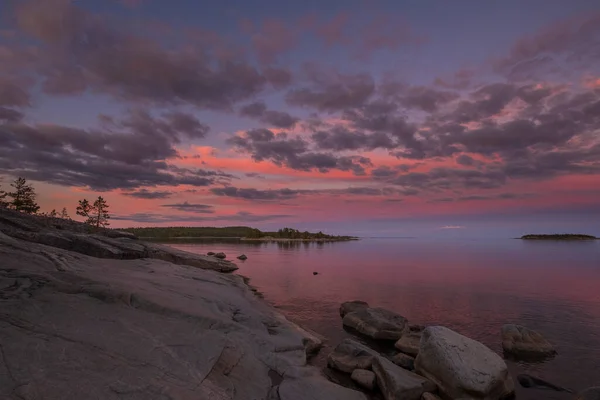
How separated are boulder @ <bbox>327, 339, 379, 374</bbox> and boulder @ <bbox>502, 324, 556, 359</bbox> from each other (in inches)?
332

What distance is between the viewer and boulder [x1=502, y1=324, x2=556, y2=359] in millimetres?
17906

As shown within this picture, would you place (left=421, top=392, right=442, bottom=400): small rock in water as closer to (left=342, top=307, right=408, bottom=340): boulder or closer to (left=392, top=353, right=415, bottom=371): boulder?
(left=392, top=353, right=415, bottom=371): boulder

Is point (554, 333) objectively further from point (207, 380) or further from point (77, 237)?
point (77, 237)

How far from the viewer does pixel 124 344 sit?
1027cm

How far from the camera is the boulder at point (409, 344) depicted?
57.5ft

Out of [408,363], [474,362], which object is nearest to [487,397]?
[474,362]

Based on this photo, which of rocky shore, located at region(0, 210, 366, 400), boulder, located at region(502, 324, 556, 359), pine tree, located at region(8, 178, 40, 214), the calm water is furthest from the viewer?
pine tree, located at region(8, 178, 40, 214)

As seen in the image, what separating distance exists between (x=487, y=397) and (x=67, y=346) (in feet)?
49.2

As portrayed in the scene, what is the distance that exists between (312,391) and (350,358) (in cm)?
420

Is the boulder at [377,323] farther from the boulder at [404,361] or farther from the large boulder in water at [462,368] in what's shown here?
the large boulder in water at [462,368]

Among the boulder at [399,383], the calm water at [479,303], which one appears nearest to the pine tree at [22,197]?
the calm water at [479,303]

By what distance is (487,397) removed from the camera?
42.3 feet

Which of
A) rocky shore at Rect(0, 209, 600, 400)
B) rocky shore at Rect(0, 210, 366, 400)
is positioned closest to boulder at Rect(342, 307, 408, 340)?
rocky shore at Rect(0, 209, 600, 400)

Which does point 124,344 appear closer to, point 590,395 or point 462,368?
point 462,368
